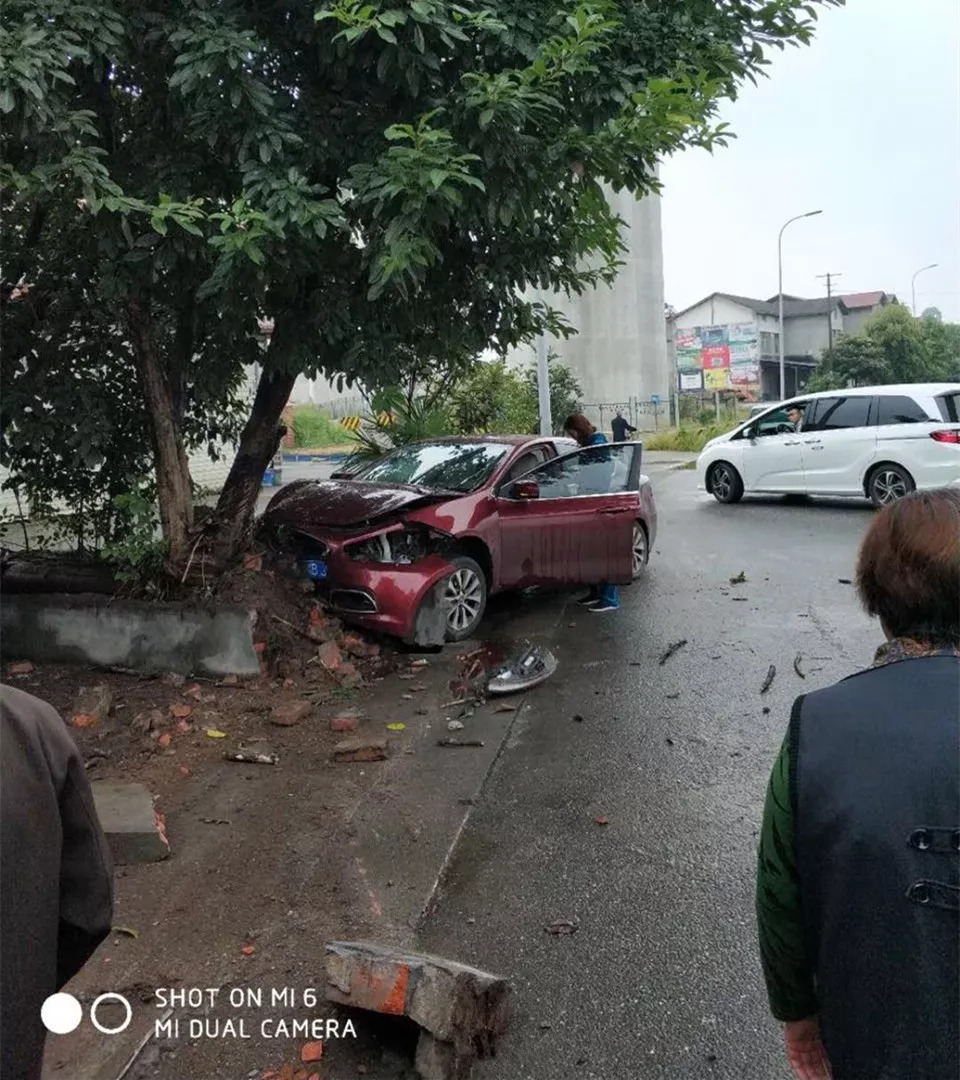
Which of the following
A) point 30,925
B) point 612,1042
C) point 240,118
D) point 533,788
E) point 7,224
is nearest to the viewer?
point 30,925

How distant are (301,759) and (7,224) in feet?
14.0

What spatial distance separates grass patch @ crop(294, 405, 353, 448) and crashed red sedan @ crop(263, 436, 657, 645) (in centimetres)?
3562

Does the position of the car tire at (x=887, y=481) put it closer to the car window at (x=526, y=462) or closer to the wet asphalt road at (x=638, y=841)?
the wet asphalt road at (x=638, y=841)

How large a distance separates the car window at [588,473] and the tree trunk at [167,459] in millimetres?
2903

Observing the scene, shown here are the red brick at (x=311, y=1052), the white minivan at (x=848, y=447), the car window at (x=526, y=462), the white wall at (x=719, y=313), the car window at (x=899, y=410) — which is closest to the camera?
the red brick at (x=311, y=1052)

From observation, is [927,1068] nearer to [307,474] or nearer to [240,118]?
[240,118]

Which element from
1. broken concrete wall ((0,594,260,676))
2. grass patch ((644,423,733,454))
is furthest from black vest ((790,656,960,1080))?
grass patch ((644,423,733,454))

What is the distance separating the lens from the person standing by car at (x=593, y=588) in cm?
Result: 864

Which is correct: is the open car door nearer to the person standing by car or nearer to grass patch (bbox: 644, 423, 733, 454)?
the person standing by car

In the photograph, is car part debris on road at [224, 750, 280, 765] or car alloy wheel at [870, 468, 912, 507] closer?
car part debris on road at [224, 750, 280, 765]

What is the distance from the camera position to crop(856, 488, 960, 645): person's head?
5.31ft

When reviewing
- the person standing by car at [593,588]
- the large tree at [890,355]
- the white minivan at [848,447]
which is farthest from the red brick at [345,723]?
the large tree at [890,355]

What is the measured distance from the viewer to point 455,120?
499 cm

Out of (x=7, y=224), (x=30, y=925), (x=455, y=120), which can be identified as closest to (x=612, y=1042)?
(x=30, y=925)
